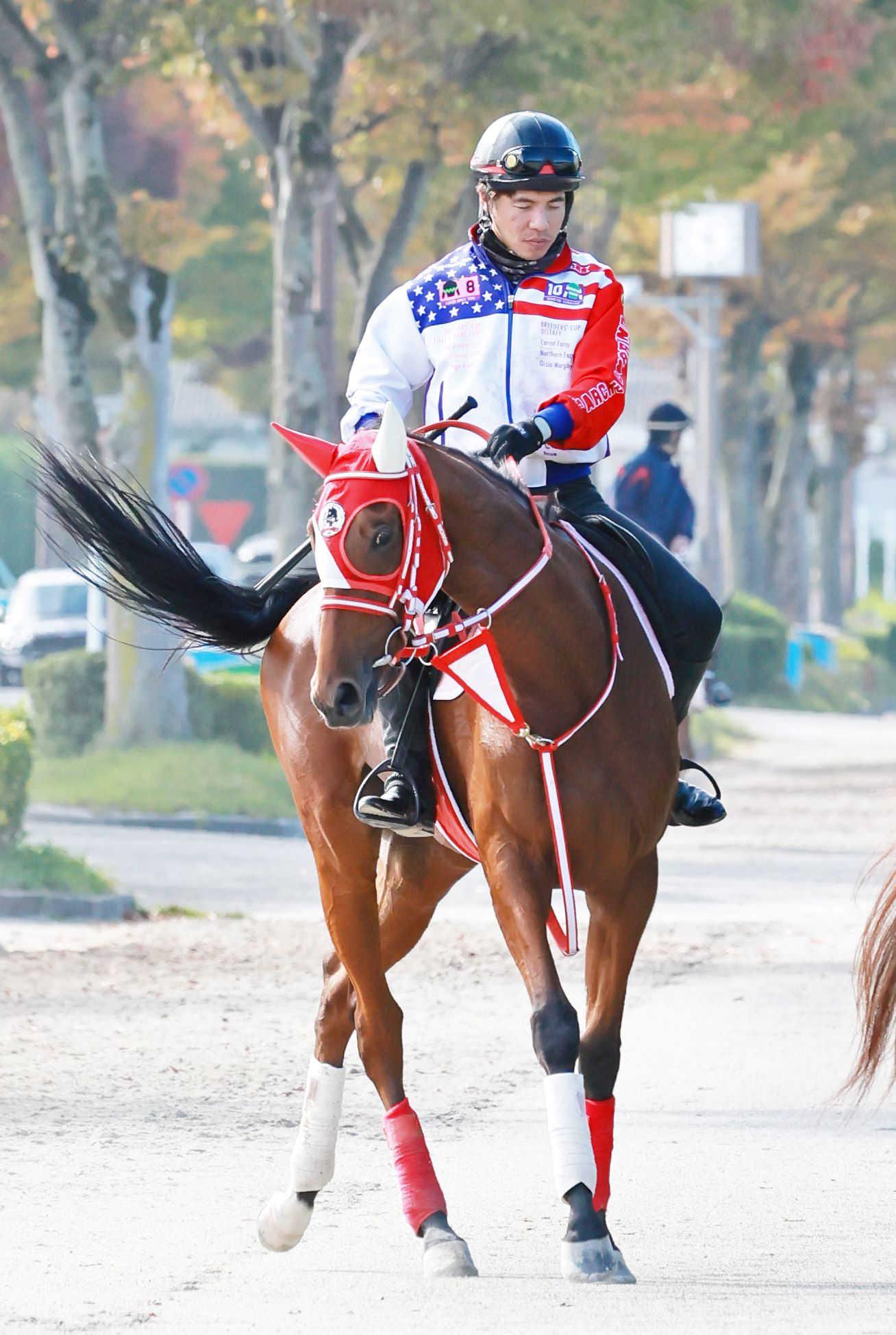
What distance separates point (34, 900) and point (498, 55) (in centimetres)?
1160

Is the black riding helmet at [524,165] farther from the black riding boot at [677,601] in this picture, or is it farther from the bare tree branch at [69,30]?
the bare tree branch at [69,30]

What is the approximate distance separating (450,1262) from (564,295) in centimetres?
239

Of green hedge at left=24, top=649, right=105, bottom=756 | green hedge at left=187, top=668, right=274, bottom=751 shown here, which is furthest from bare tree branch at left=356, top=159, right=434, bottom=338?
green hedge at left=24, top=649, right=105, bottom=756

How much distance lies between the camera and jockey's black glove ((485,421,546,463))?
6.03 m

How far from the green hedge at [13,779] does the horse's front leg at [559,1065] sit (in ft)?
27.1

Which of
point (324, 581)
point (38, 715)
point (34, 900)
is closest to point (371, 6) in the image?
point (38, 715)

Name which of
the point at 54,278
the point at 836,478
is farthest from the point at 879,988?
the point at 836,478

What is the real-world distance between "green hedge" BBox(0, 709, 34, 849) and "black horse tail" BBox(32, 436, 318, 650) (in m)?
6.62

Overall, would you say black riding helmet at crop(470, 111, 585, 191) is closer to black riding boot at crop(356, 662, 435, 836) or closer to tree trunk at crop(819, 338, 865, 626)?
black riding boot at crop(356, 662, 435, 836)

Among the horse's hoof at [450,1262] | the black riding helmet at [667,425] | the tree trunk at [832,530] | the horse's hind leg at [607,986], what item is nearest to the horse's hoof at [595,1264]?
the horse's hoof at [450,1262]

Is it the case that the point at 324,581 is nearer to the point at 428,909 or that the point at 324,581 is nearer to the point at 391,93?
the point at 428,909

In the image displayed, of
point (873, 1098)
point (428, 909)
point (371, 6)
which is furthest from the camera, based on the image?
point (371, 6)

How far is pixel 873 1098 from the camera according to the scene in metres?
8.67

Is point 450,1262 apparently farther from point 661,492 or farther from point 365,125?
point 365,125
